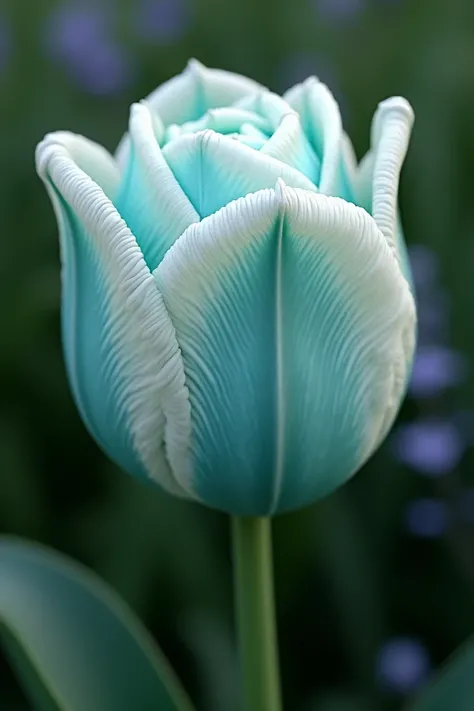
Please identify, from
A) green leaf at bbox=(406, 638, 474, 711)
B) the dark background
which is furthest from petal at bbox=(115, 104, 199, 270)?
the dark background

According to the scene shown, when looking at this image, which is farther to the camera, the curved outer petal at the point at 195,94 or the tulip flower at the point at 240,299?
the curved outer petal at the point at 195,94

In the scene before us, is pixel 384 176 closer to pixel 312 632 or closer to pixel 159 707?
pixel 159 707

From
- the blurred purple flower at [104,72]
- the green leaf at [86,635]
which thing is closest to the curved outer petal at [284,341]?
the green leaf at [86,635]

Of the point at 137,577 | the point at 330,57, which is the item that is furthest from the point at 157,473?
the point at 330,57

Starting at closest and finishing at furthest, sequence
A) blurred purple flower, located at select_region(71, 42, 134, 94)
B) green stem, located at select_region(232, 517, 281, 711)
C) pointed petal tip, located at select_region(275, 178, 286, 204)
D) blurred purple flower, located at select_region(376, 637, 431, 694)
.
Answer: pointed petal tip, located at select_region(275, 178, 286, 204)
green stem, located at select_region(232, 517, 281, 711)
blurred purple flower, located at select_region(376, 637, 431, 694)
blurred purple flower, located at select_region(71, 42, 134, 94)

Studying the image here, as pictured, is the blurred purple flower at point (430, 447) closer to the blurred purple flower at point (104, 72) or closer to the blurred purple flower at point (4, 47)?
the blurred purple flower at point (104, 72)

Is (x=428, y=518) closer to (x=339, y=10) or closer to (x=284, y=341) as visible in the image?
(x=284, y=341)

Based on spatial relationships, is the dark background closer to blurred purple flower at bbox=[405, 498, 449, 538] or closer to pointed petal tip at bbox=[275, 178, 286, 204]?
blurred purple flower at bbox=[405, 498, 449, 538]

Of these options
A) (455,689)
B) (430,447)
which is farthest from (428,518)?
(455,689)
